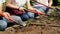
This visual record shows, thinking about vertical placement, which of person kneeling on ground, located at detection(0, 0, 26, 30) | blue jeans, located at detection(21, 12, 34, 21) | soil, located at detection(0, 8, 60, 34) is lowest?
soil, located at detection(0, 8, 60, 34)

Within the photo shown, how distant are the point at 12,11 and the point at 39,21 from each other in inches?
45.4

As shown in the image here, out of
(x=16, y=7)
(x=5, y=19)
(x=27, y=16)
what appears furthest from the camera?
(x=27, y=16)

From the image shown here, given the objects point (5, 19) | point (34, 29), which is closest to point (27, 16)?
point (34, 29)

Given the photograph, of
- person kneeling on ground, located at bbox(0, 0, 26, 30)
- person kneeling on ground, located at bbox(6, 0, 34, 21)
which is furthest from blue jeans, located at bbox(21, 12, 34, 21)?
person kneeling on ground, located at bbox(0, 0, 26, 30)

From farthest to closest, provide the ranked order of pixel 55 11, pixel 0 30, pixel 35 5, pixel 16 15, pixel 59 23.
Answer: pixel 55 11
pixel 35 5
pixel 59 23
pixel 16 15
pixel 0 30

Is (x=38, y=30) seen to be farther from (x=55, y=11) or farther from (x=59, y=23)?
(x=55, y=11)

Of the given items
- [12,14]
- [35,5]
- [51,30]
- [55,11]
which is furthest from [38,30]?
[55,11]

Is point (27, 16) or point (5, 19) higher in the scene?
point (5, 19)

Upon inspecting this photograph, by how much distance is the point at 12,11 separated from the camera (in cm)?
582

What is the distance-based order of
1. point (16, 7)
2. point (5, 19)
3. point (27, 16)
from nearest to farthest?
point (5, 19), point (16, 7), point (27, 16)

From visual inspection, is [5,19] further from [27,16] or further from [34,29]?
[27,16]

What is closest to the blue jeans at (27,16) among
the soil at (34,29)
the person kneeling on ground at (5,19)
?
the soil at (34,29)

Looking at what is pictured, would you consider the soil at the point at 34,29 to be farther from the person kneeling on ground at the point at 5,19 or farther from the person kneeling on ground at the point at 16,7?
the person kneeling on ground at the point at 16,7

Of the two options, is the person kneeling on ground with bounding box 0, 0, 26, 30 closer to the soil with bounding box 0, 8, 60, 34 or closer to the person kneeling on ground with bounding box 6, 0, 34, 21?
the soil with bounding box 0, 8, 60, 34
